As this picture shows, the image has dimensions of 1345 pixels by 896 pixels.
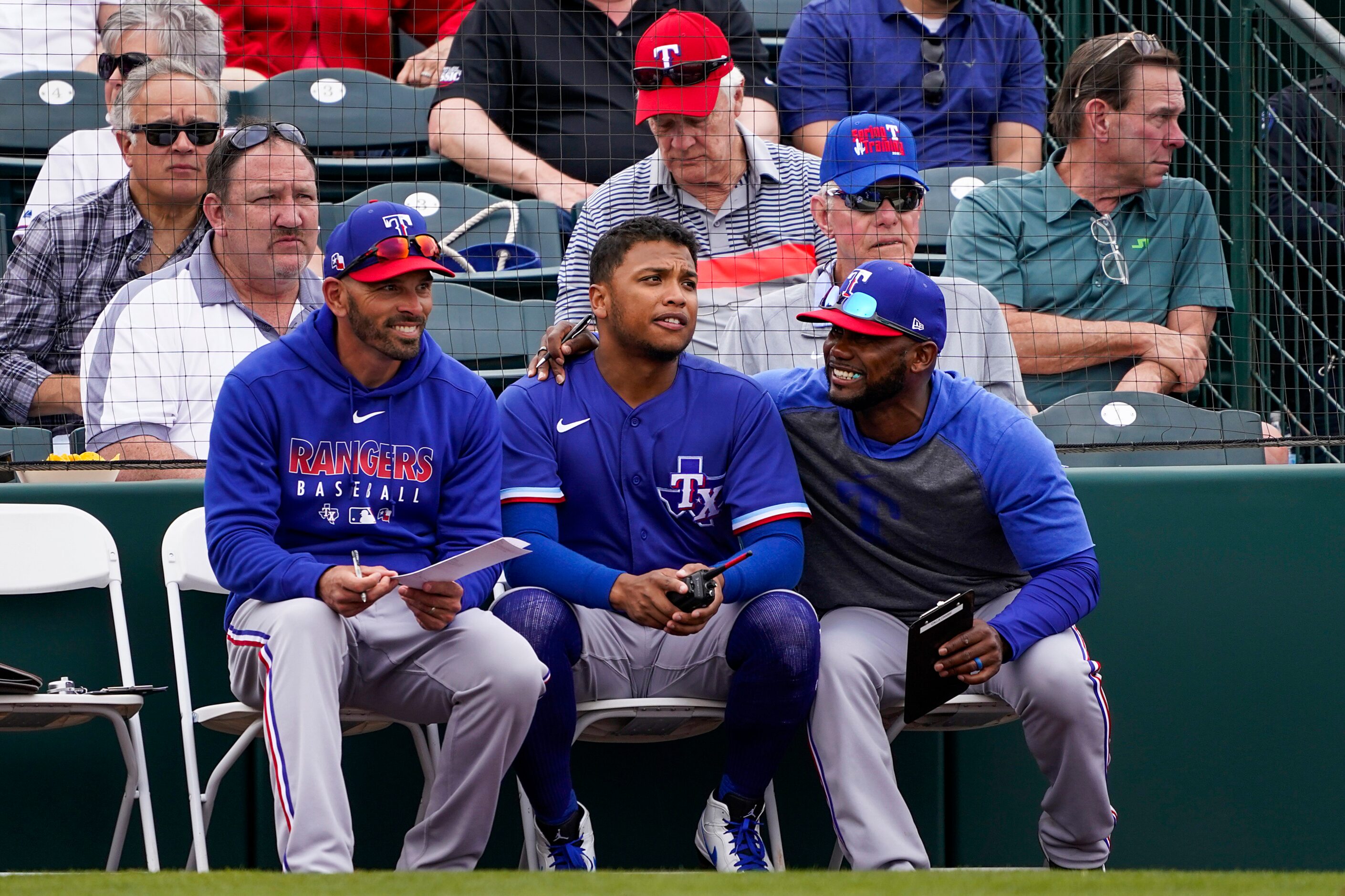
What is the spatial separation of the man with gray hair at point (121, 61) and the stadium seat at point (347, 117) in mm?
238

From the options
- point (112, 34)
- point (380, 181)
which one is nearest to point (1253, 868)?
point (380, 181)

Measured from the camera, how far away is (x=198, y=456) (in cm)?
419

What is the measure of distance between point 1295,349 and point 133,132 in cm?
365

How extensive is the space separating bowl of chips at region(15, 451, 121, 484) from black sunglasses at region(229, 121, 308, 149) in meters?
0.94

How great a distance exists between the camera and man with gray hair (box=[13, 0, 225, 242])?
5105 millimetres

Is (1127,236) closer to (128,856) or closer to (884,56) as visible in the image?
(884,56)

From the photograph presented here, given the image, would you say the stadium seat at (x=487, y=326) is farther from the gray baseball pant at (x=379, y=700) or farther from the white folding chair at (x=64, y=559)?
the gray baseball pant at (x=379, y=700)

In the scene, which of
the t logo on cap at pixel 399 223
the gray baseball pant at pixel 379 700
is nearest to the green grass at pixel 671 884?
the gray baseball pant at pixel 379 700

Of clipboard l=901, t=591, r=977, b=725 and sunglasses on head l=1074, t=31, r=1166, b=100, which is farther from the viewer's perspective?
sunglasses on head l=1074, t=31, r=1166, b=100

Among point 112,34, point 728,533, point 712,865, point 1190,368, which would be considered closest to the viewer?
point 712,865

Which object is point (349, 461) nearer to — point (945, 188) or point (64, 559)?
point (64, 559)

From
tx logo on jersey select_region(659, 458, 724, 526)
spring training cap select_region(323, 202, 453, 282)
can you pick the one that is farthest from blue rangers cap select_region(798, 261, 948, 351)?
spring training cap select_region(323, 202, 453, 282)

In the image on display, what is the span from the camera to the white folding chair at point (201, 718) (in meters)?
3.53

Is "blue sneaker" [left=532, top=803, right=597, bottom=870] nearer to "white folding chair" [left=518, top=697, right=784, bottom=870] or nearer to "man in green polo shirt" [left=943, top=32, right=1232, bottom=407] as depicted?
"white folding chair" [left=518, top=697, right=784, bottom=870]
